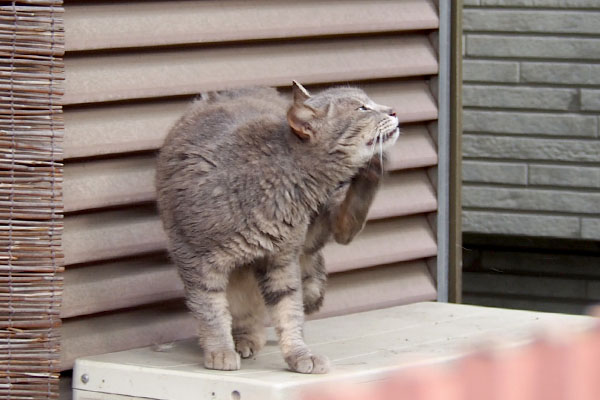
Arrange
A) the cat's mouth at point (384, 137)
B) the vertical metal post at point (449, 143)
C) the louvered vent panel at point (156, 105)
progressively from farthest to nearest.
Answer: the vertical metal post at point (449, 143)
the louvered vent panel at point (156, 105)
the cat's mouth at point (384, 137)

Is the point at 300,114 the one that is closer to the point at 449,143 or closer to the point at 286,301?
the point at 286,301

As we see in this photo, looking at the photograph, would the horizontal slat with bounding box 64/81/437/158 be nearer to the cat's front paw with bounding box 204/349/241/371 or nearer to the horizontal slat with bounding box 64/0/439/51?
the horizontal slat with bounding box 64/0/439/51

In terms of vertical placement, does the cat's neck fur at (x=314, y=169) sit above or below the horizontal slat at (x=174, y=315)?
above

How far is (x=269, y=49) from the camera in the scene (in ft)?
13.9

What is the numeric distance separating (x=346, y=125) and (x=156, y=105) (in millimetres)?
891

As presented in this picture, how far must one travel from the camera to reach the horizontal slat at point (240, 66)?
142 inches

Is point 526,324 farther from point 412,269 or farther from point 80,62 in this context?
point 80,62

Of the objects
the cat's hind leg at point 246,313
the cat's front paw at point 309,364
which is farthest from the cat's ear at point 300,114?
the cat's front paw at point 309,364

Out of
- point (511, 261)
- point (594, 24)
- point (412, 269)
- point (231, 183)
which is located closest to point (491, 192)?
point (511, 261)

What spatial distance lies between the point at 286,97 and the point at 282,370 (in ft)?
4.53

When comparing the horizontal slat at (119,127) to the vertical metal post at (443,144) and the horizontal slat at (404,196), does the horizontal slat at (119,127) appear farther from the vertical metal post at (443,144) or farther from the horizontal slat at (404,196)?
the vertical metal post at (443,144)

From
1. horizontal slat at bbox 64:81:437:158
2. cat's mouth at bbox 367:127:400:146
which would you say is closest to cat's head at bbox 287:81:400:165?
cat's mouth at bbox 367:127:400:146

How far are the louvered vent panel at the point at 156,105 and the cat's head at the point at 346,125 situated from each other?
0.29m

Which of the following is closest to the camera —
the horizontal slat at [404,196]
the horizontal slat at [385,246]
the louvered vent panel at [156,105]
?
the louvered vent panel at [156,105]
